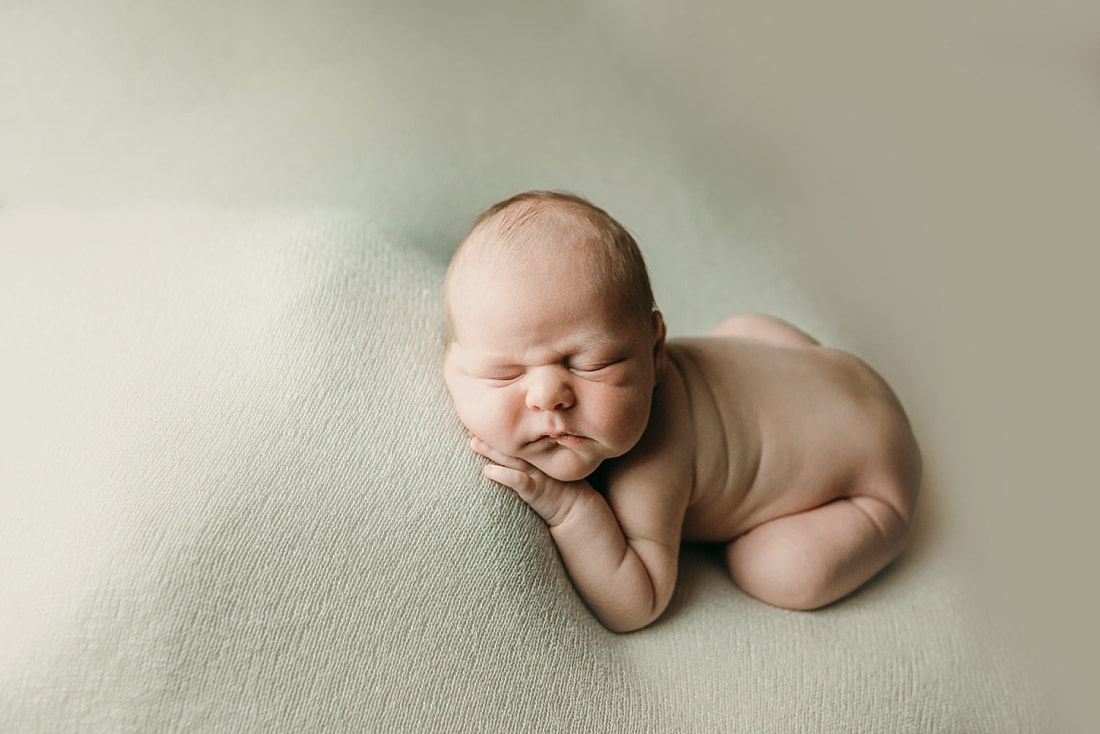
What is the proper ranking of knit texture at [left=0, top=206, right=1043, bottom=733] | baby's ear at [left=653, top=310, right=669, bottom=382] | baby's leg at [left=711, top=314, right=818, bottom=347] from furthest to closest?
baby's leg at [left=711, top=314, right=818, bottom=347] → baby's ear at [left=653, top=310, right=669, bottom=382] → knit texture at [left=0, top=206, right=1043, bottom=733]

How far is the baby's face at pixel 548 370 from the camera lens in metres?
0.82

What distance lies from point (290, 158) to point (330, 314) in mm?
393

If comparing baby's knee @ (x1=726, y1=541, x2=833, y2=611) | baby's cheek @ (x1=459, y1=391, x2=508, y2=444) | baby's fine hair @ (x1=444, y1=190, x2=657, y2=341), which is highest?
baby's fine hair @ (x1=444, y1=190, x2=657, y2=341)

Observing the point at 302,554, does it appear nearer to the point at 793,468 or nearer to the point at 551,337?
the point at 551,337

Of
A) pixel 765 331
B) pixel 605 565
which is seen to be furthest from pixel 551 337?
pixel 765 331

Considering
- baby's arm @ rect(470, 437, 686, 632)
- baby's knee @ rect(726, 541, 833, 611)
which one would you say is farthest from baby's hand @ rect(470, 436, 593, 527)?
baby's knee @ rect(726, 541, 833, 611)

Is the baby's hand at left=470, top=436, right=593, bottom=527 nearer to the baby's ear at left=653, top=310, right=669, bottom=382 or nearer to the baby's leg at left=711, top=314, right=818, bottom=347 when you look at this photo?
the baby's ear at left=653, top=310, right=669, bottom=382

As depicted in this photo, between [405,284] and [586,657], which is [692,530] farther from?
[405,284]

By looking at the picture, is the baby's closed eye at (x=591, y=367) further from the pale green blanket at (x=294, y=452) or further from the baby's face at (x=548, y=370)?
the pale green blanket at (x=294, y=452)

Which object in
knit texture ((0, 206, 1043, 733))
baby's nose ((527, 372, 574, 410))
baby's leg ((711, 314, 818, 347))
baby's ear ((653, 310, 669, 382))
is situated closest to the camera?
knit texture ((0, 206, 1043, 733))

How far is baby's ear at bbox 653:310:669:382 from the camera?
0.92 metres

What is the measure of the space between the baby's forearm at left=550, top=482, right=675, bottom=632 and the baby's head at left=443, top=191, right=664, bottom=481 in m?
0.05

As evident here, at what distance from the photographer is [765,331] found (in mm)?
1249

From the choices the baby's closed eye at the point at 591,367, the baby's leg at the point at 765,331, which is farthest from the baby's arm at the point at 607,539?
the baby's leg at the point at 765,331
